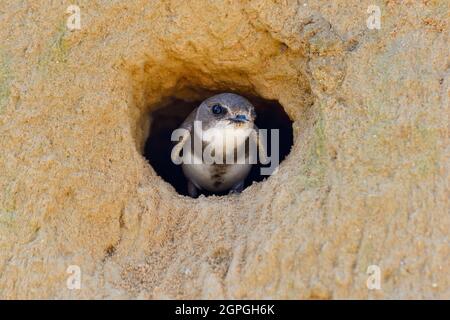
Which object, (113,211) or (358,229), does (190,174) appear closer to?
(113,211)

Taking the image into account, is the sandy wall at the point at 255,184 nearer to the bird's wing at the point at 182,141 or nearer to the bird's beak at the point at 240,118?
the bird's beak at the point at 240,118

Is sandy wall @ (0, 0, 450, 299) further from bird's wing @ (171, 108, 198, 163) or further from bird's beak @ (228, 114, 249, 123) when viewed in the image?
bird's wing @ (171, 108, 198, 163)

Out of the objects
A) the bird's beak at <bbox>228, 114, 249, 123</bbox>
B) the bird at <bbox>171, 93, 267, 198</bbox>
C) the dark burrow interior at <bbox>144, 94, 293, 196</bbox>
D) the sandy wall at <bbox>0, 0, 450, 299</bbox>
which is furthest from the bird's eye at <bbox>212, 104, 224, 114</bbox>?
the dark burrow interior at <bbox>144, 94, 293, 196</bbox>

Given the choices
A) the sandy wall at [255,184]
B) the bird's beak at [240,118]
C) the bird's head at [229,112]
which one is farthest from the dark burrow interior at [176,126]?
the sandy wall at [255,184]

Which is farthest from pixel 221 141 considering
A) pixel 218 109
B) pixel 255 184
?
pixel 255 184

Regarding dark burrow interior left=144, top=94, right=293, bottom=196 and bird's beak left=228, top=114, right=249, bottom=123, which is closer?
bird's beak left=228, top=114, right=249, bottom=123

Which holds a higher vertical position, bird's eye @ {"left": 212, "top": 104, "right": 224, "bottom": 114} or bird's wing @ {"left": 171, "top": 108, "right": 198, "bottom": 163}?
bird's eye @ {"left": 212, "top": 104, "right": 224, "bottom": 114}

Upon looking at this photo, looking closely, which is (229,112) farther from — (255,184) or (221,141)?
(255,184)
